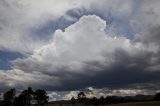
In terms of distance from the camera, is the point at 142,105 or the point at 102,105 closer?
the point at 142,105

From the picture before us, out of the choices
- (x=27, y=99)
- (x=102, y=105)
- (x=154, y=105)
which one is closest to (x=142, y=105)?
(x=154, y=105)

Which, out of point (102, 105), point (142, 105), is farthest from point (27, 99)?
point (142, 105)

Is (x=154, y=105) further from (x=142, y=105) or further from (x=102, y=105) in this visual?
(x=102, y=105)

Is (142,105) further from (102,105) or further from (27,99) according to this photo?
(27,99)

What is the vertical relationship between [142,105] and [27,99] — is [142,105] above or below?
below

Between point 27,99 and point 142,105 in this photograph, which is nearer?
point 142,105

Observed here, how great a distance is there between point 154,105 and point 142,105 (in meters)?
7.53

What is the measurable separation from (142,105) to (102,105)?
5357cm

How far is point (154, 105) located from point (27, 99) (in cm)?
9863

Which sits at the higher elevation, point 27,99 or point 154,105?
point 27,99

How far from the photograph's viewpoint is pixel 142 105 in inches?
5684

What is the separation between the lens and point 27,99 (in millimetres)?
199375

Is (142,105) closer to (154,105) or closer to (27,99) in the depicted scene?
(154,105)
